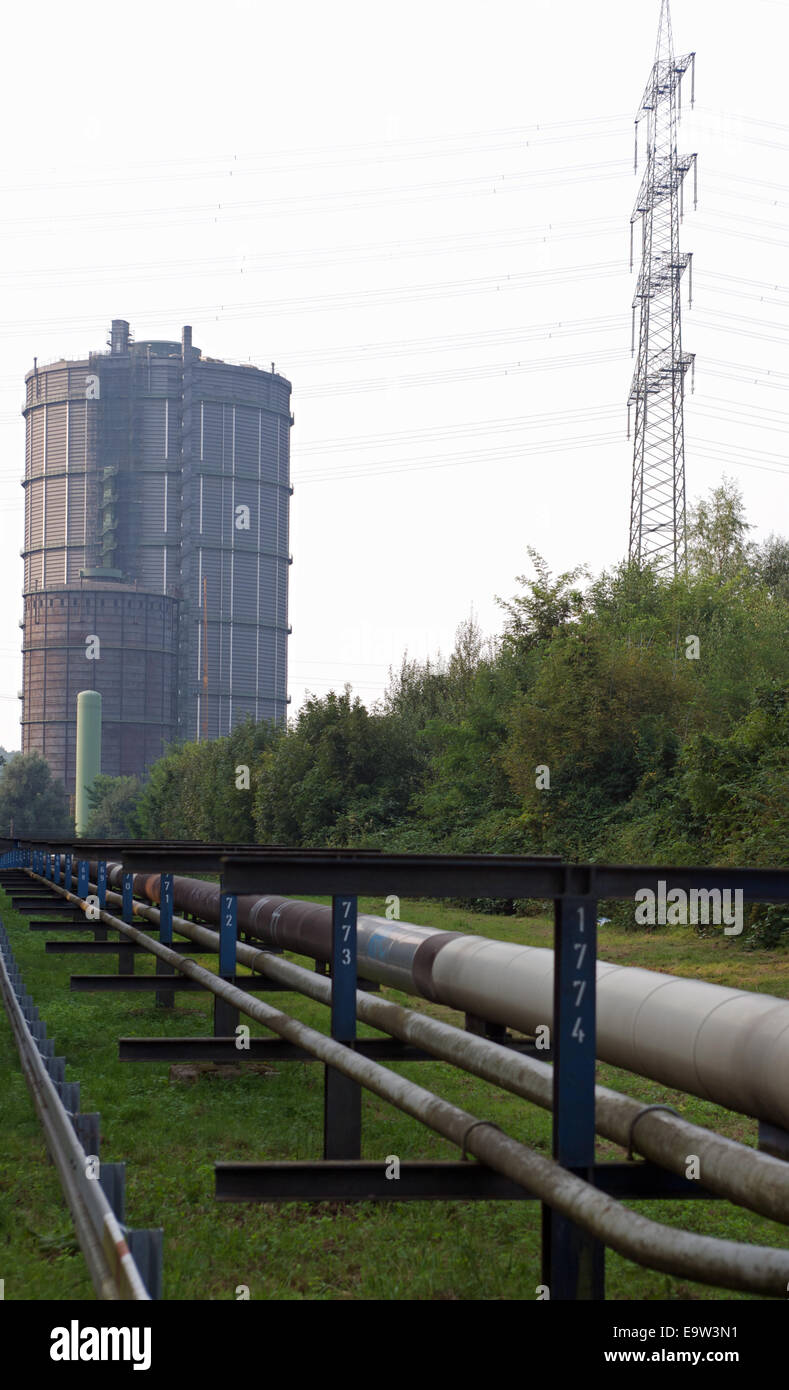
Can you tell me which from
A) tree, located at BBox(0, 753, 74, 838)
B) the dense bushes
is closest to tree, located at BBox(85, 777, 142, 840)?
tree, located at BBox(0, 753, 74, 838)

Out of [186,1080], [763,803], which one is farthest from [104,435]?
[186,1080]

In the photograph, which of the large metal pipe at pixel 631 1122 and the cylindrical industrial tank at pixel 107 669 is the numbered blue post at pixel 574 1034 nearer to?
the large metal pipe at pixel 631 1122

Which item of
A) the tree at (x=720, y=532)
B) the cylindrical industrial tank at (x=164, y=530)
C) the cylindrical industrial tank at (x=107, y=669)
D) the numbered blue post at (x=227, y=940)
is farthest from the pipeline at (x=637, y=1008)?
the cylindrical industrial tank at (x=164, y=530)

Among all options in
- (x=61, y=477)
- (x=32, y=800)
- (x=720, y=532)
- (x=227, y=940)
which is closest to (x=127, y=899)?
(x=227, y=940)

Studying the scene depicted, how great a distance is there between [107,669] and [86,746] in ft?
19.6

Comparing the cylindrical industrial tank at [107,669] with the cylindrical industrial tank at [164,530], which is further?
the cylindrical industrial tank at [164,530]

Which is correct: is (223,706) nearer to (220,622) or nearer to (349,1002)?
(220,622)

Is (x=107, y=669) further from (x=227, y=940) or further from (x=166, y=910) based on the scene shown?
(x=227, y=940)

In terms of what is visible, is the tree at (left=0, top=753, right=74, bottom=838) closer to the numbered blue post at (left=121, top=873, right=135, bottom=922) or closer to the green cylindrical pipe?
the green cylindrical pipe

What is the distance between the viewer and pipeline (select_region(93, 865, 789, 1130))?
15.4ft

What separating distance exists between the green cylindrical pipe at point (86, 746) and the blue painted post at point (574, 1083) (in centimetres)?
8244

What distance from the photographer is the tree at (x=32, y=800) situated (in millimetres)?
81375

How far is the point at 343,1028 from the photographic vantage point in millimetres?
5805
